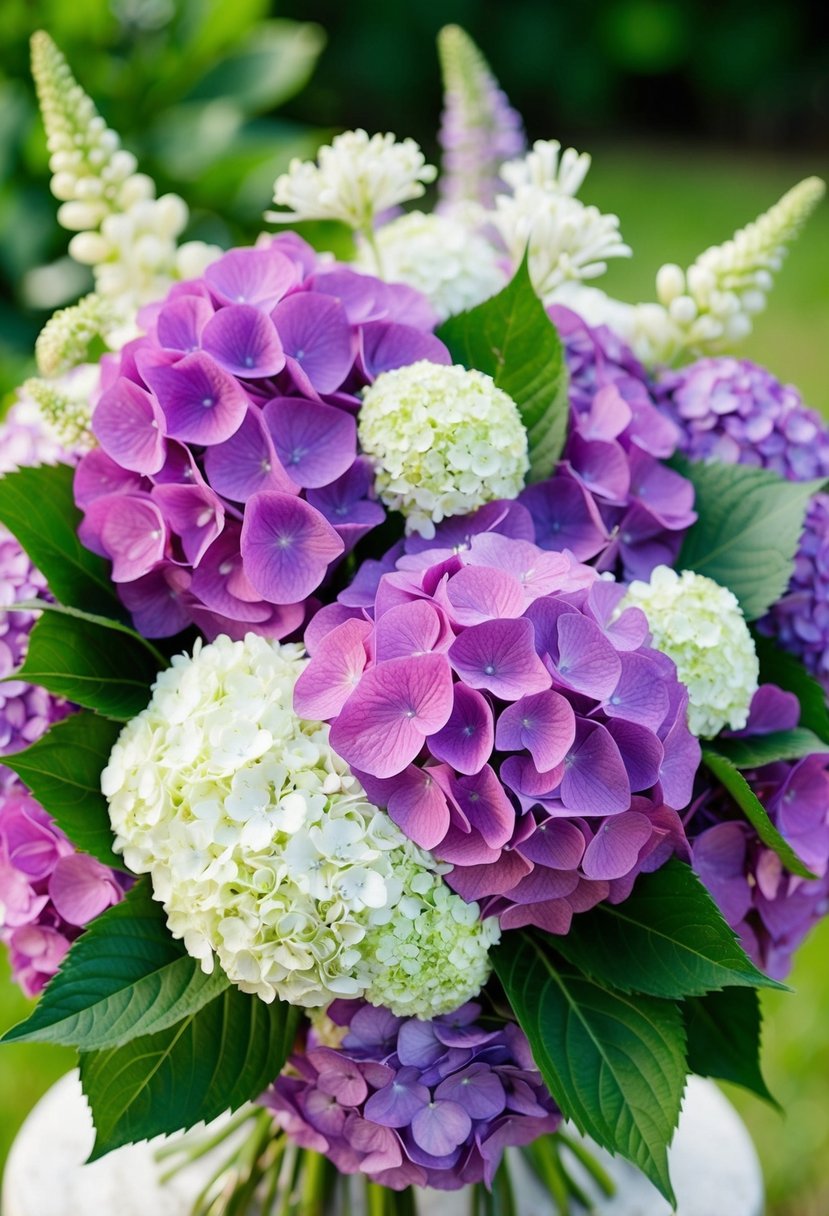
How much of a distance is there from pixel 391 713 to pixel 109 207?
510mm

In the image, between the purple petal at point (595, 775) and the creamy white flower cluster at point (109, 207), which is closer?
the purple petal at point (595, 775)

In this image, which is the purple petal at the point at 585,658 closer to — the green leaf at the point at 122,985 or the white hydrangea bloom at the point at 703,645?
the white hydrangea bloom at the point at 703,645

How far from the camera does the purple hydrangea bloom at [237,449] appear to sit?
2.48ft

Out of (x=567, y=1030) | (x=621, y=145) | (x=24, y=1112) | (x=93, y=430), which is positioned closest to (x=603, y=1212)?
(x=567, y=1030)

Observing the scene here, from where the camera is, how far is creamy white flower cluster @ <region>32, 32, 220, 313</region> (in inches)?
38.0

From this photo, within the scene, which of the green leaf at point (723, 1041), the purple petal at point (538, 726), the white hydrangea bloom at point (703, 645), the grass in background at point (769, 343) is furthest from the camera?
the grass in background at point (769, 343)

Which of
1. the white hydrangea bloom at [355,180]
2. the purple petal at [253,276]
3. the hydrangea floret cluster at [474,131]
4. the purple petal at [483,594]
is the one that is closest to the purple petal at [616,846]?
the purple petal at [483,594]

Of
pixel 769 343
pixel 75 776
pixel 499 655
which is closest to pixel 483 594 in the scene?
pixel 499 655

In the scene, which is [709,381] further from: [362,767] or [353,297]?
[362,767]

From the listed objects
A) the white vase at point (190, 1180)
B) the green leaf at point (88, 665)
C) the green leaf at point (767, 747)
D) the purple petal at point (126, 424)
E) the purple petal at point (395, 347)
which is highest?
the purple petal at point (395, 347)

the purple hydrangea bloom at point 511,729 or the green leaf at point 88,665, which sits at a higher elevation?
the purple hydrangea bloom at point 511,729

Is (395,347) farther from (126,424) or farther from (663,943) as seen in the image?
(663,943)

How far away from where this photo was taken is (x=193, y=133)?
2.74 meters

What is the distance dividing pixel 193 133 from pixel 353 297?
2.07 metres
